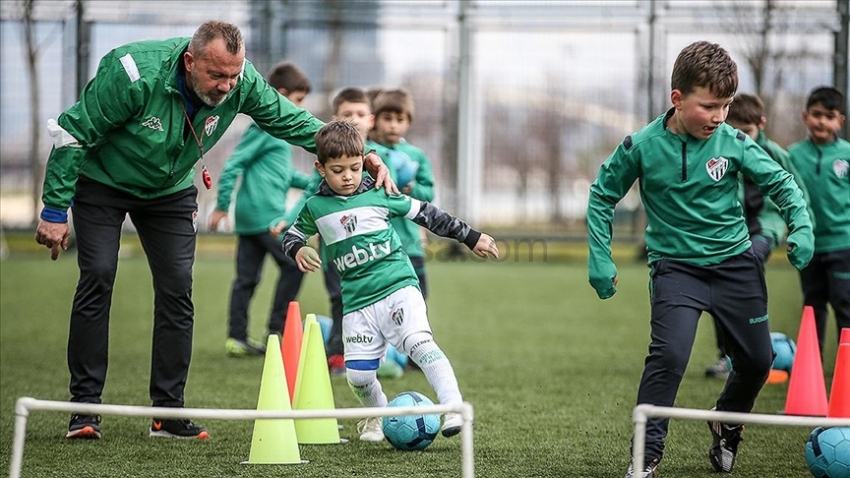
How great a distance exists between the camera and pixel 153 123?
17.8 feet

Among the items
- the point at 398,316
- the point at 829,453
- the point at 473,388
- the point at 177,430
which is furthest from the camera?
the point at 473,388

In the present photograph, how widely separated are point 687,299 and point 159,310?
2629 millimetres

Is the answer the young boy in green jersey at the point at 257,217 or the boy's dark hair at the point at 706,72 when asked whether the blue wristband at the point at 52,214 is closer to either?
the boy's dark hair at the point at 706,72

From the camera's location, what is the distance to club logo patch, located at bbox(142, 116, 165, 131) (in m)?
5.42

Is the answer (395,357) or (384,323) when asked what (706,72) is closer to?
(384,323)

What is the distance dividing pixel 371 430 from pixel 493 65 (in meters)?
16.4

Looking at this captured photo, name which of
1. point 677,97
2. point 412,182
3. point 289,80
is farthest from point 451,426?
point 289,80

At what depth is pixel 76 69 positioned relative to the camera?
20.7 meters

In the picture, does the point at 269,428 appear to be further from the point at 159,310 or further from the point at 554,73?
the point at 554,73

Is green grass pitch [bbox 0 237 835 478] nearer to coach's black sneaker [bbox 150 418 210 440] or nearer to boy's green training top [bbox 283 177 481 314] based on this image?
coach's black sneaker [bbox 150 418 210 440]

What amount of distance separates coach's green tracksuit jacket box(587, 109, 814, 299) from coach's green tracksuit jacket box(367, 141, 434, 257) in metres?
2.98

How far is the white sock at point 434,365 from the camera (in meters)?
5.23

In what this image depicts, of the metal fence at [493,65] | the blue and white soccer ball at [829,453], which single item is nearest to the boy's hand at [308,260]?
the blue and white soccer ball at [829,453]

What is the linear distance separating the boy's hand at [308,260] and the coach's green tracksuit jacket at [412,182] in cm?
240
